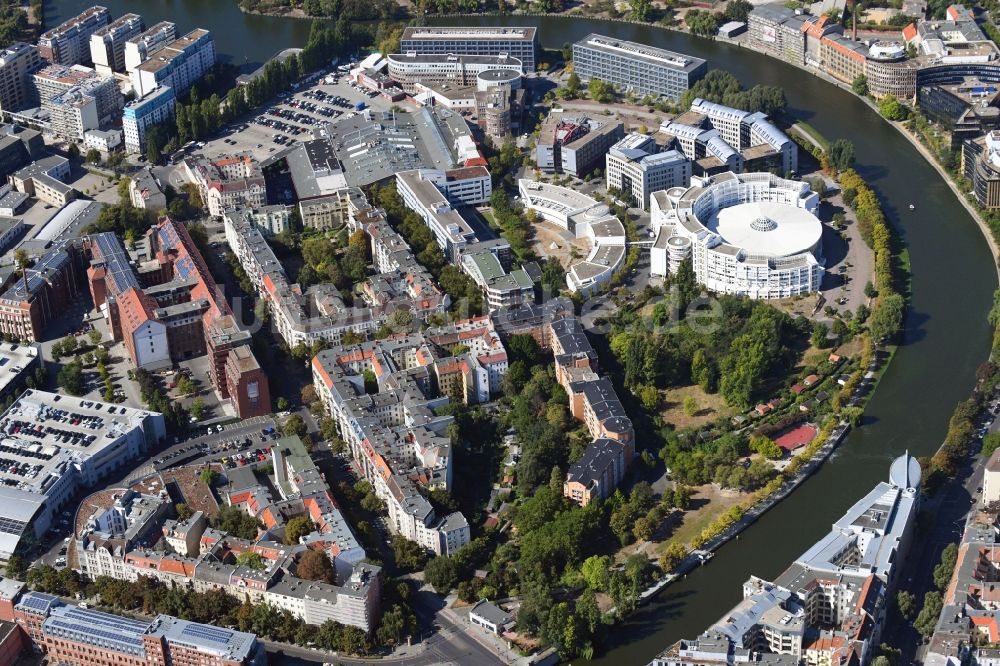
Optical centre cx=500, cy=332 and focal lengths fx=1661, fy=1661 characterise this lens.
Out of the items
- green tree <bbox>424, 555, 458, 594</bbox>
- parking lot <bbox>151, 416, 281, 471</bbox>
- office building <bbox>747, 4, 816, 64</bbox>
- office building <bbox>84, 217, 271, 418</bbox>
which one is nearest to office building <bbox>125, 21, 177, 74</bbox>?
office building <bbox>84, 217, 271, 418</bbox>

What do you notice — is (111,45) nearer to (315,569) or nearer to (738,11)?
(738,11)

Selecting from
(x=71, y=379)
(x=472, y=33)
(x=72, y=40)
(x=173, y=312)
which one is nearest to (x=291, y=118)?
(x=472, y=33)

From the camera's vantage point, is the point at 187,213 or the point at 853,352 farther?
the point at 187,213

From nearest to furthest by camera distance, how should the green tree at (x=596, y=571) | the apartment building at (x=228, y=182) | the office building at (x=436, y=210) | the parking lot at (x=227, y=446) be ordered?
the green tree at (x=596, y=571)
the parking lot at (x=227, y=446)
the office building at (x=436, y=210)
the apartment building at (x=228, y=182)

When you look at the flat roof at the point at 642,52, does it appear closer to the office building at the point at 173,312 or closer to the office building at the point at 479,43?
the office building at the point at 479,43

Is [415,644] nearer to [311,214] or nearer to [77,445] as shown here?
[77,445]

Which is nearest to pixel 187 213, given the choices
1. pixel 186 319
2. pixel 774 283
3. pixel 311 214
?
pixel 311 214

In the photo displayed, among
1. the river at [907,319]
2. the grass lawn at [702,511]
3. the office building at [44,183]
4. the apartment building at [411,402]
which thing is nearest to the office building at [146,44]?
the river at [907,319]

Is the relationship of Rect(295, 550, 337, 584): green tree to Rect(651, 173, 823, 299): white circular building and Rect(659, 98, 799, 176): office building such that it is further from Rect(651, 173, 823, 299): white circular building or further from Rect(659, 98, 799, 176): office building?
Rect(659, 98, 799, 176): office building
